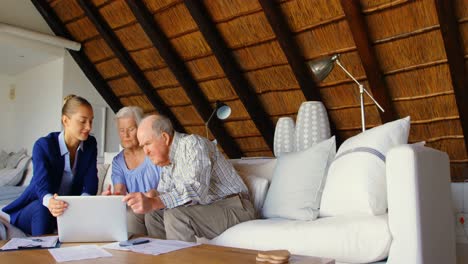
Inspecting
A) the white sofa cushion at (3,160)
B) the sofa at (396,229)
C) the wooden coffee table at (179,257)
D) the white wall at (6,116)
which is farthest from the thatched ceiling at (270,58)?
the wooden coffee table at (179,257)

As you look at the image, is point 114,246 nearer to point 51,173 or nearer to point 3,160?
point 51,173

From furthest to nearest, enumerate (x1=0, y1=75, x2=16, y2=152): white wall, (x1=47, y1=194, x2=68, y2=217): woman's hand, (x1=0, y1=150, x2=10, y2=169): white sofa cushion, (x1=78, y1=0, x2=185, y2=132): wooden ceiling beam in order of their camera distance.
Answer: (x1=0, y1=75, x2=16, y2=152): white wall → (x1=0, y1=150, x2=10, y2=169): white sofa cushion → (x1=78, y1=0, x2=185, y2=132): wooden ceiling beam → (x1=47, y1=194, x2=68, y2=217): woman's hand

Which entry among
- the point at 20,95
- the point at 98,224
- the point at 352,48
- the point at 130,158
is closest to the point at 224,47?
the point at 352,48

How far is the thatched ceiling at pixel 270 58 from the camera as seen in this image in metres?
3.47

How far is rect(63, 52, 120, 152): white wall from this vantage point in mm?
5863

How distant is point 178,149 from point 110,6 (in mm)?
3447

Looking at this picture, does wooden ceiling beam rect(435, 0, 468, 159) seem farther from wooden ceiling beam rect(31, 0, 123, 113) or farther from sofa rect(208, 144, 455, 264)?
wooden ceiling beam rect(31, 0, 123, 113)

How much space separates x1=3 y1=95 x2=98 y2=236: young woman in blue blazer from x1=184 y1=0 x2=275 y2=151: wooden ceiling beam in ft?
7.26

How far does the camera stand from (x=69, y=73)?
588 centimetres

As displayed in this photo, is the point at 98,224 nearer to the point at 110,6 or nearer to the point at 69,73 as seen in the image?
the point at 110,6

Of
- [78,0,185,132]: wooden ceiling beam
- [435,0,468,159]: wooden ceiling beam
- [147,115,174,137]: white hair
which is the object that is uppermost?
[78,0,185,132]: wooden ceiling beam

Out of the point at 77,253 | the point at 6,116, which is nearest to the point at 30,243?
the point at 77,253

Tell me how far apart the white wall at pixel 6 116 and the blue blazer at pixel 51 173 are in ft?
15.7

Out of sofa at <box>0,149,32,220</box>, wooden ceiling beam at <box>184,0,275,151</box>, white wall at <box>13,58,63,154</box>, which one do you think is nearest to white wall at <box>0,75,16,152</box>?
white wall at <box>13,58,63,154</box>
